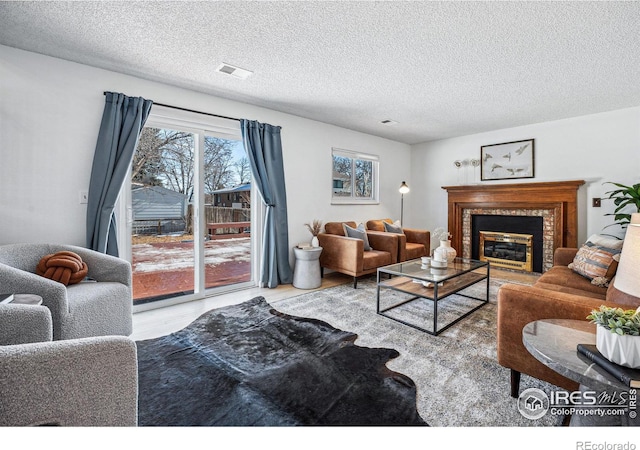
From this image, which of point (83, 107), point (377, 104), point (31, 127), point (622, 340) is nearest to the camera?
point (622, 340)

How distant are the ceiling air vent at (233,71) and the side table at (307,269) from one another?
2.13 meters

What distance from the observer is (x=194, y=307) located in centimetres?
317

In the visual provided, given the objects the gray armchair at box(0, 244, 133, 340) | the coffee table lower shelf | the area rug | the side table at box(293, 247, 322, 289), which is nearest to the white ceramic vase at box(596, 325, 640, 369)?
the area rug

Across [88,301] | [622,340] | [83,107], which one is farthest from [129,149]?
[622,340]

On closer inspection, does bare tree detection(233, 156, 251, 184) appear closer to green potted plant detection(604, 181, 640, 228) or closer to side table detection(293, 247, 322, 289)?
side table detection(293, 247, 322, 289)

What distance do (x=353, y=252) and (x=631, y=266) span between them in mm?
2833

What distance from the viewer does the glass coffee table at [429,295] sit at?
8.82ft

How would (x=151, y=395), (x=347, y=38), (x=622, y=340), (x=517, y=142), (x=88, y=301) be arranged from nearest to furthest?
(x=622, y=340) < (x=151, y=395) < (x=88, y=301) < (x=347, y=38) < (x=517, y=142)

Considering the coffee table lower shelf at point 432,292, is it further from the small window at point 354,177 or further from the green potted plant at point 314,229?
the small window at point 354,177

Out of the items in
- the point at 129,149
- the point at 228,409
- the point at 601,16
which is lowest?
the point at 228,409

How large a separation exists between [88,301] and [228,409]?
1268 mm

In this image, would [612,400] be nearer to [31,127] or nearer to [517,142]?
[31,127]

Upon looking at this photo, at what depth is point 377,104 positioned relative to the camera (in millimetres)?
3781

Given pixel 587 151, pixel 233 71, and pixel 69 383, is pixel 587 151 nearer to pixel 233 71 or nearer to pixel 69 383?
pixel 233 71
